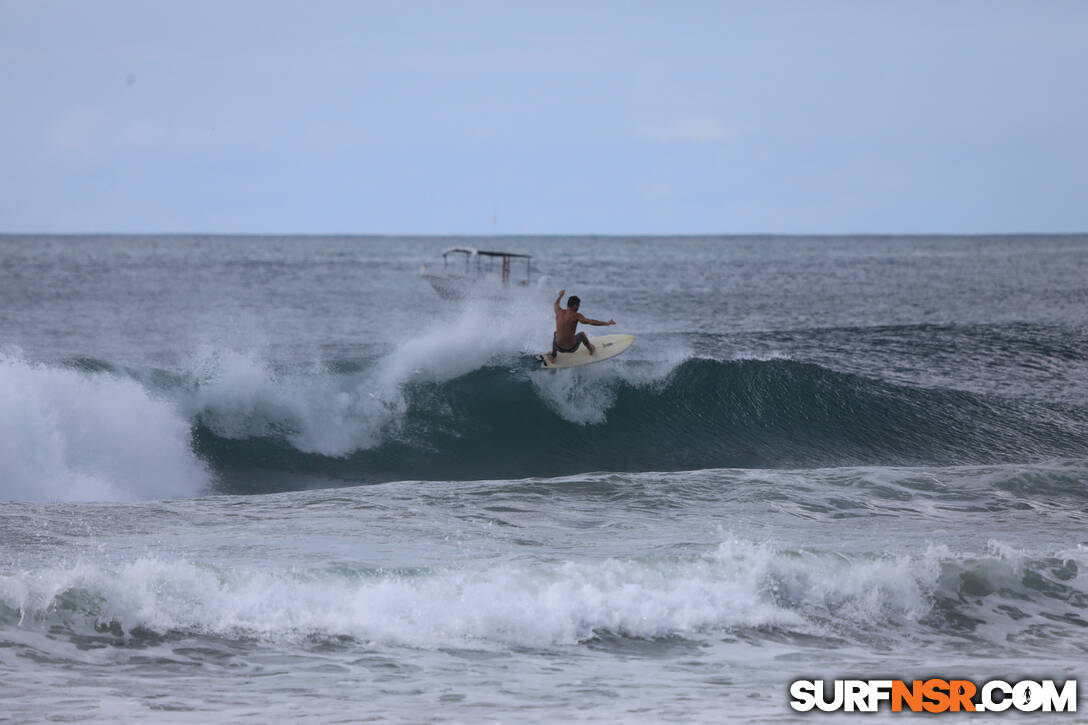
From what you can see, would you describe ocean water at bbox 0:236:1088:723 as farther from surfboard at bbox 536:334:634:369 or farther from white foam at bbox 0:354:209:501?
surfboard at bbox 536:334:634:369

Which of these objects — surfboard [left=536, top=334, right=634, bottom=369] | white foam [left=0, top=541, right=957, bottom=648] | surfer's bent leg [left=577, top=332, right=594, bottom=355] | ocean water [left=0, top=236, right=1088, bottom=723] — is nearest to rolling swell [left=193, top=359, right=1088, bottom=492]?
ocean water [left=0, top=236, right=1088, bottom=723]

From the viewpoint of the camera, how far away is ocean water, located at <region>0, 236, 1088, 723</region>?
7.97m

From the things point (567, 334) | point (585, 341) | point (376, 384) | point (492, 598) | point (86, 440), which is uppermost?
point (567, 334)

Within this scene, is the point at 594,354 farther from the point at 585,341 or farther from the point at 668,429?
the point at 668,429

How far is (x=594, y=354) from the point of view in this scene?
1927 cm

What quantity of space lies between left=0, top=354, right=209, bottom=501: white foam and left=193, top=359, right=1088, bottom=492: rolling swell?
0.61 m

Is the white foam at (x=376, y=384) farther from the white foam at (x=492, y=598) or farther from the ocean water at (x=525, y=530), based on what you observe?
the white foam at (x=492, y=598)

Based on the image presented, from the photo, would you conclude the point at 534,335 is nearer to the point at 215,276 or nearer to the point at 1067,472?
the point at 1067,472

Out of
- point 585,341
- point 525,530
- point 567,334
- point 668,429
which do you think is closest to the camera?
point 525,530

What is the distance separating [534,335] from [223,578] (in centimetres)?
1355

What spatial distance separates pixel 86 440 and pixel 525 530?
23.9 ft

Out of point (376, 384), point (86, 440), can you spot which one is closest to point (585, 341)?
point (376, 384)

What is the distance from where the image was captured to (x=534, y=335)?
73.4 feet

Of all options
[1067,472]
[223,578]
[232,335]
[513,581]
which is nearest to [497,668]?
[513,581]
